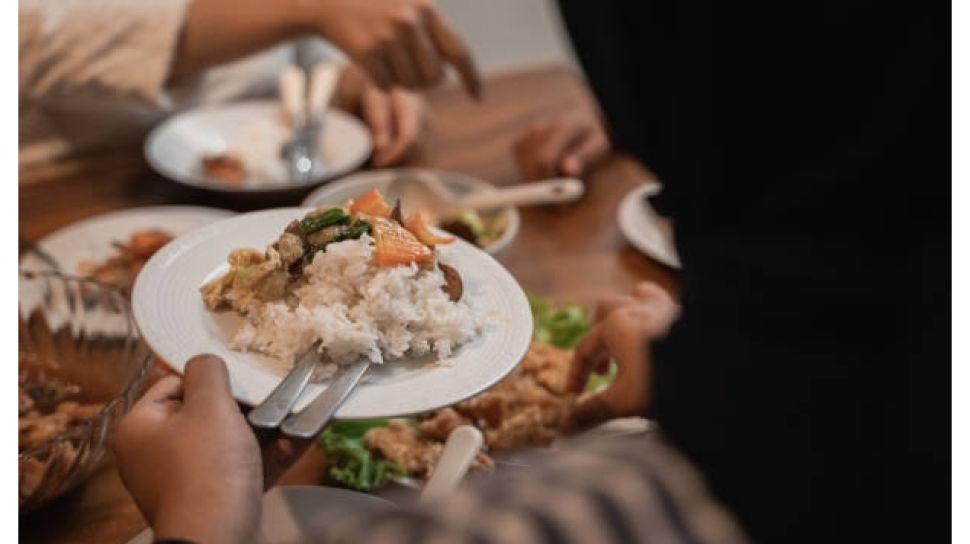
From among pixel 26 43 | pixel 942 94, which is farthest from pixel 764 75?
pixel 26 43

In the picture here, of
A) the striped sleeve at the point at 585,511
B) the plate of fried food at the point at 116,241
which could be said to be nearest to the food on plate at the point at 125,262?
the plate of fried food at the point at 116,241

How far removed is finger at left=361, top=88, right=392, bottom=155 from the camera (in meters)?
1.57

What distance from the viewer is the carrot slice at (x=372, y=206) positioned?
2.65 feet

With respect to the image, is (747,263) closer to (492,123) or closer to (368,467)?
(368,467)

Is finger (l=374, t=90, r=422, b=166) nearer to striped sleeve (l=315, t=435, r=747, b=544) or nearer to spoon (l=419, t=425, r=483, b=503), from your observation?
spoon (l=419, t=425, r=483, b=503)

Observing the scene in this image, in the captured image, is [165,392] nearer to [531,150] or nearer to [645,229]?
[645,229]

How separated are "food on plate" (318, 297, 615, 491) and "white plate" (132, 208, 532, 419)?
0.49 feet

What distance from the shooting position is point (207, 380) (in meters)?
0.67

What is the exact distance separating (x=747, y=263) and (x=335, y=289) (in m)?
0.32

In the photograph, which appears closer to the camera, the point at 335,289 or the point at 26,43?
the point at 335,289

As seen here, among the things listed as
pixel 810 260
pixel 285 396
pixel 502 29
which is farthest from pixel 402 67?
pixel 502 29

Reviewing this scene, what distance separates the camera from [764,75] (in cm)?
53

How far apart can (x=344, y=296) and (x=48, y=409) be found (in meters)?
0.42

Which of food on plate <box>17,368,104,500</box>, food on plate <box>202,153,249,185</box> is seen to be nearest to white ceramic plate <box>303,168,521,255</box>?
food on plate <box>202,153,249,185</box>
